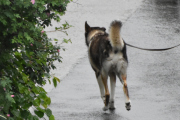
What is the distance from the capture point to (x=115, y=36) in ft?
26.1

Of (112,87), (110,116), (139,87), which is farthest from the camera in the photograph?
(139,87)

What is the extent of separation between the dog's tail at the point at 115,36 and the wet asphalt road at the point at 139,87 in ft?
3.79

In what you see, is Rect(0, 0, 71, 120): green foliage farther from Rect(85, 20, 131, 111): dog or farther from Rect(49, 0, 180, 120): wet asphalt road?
Rect(49, 0, 180, 120): wet asphalt road

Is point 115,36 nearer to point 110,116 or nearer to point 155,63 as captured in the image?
point 110,116

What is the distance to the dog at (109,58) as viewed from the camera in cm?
801

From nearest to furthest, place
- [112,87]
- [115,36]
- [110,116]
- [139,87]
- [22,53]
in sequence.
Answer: [22,53]
[115,36]
[110,116]
[112,87]
[139,87]

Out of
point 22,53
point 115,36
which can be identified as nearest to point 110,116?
point 115,36

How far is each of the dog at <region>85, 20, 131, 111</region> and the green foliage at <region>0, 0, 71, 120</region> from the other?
6.27 feet

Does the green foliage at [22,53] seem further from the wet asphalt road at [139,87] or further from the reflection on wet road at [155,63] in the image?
the reflection on wet road at [155,63]

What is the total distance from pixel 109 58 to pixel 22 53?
2.72 metres

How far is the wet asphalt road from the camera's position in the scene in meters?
8.68

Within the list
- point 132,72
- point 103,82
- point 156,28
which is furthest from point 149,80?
point 156,28

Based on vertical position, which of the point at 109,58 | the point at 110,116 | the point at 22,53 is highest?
the point at 22,53

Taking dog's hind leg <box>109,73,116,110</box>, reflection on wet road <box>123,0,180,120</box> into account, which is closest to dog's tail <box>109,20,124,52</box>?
dog's hind leg <box>109,73,116,110</box>
